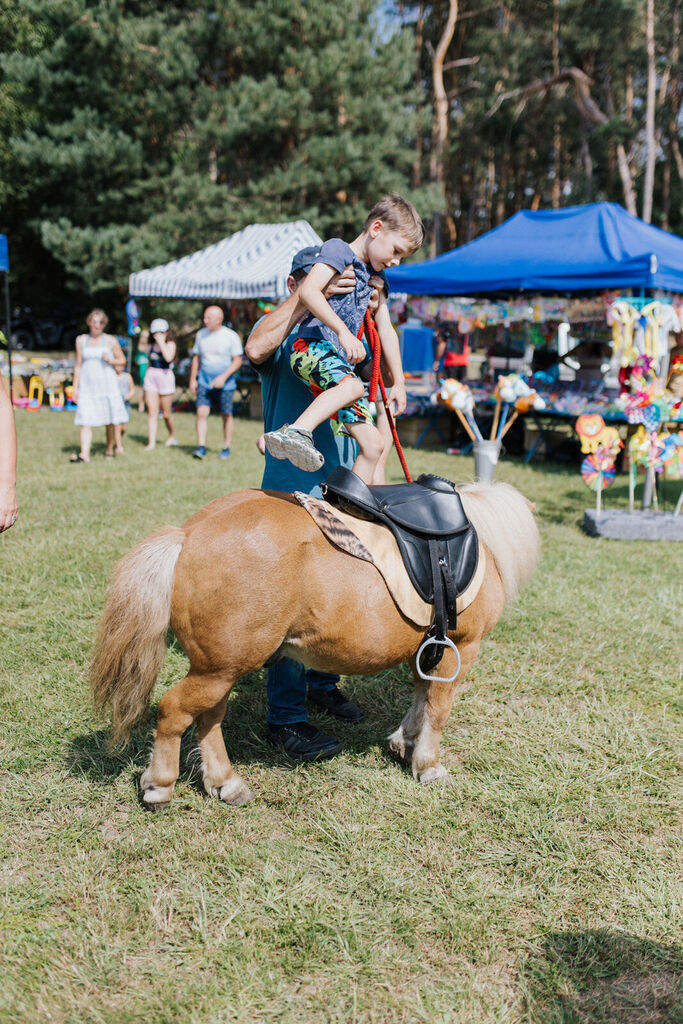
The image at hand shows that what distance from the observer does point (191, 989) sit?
2.01 m

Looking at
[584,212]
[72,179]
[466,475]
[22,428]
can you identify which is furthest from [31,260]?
[466,475]

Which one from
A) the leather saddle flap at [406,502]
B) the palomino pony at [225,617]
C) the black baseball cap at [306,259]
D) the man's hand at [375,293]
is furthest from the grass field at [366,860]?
the black baseball cap at [306,259]

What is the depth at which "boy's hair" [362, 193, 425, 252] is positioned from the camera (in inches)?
123

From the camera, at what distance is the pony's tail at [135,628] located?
2467 millimetres

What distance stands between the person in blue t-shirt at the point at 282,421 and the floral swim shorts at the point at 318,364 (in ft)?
0.28

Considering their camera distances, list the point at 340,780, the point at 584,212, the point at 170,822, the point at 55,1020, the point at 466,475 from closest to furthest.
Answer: the point at 55,1020
the point at 170,822
the point at 340,780
the point at 466,475
the point at 584,212

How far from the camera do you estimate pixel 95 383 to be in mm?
9562

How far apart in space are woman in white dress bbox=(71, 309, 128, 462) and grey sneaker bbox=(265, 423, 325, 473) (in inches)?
289

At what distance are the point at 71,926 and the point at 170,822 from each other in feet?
1.72

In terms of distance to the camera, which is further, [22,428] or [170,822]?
[22,428]

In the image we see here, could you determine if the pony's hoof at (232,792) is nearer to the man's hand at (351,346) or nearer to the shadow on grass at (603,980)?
the shadow on grass at (603,980)

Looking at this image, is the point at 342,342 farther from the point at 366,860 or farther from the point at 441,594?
the point at 366,860

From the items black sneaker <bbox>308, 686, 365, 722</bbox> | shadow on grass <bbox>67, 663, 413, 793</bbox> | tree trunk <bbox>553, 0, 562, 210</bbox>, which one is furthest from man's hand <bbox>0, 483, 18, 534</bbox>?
tree trunk <bbox>553, 0, 562, 210</bbox>

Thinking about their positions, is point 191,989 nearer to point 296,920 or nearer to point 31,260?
point 296,920
